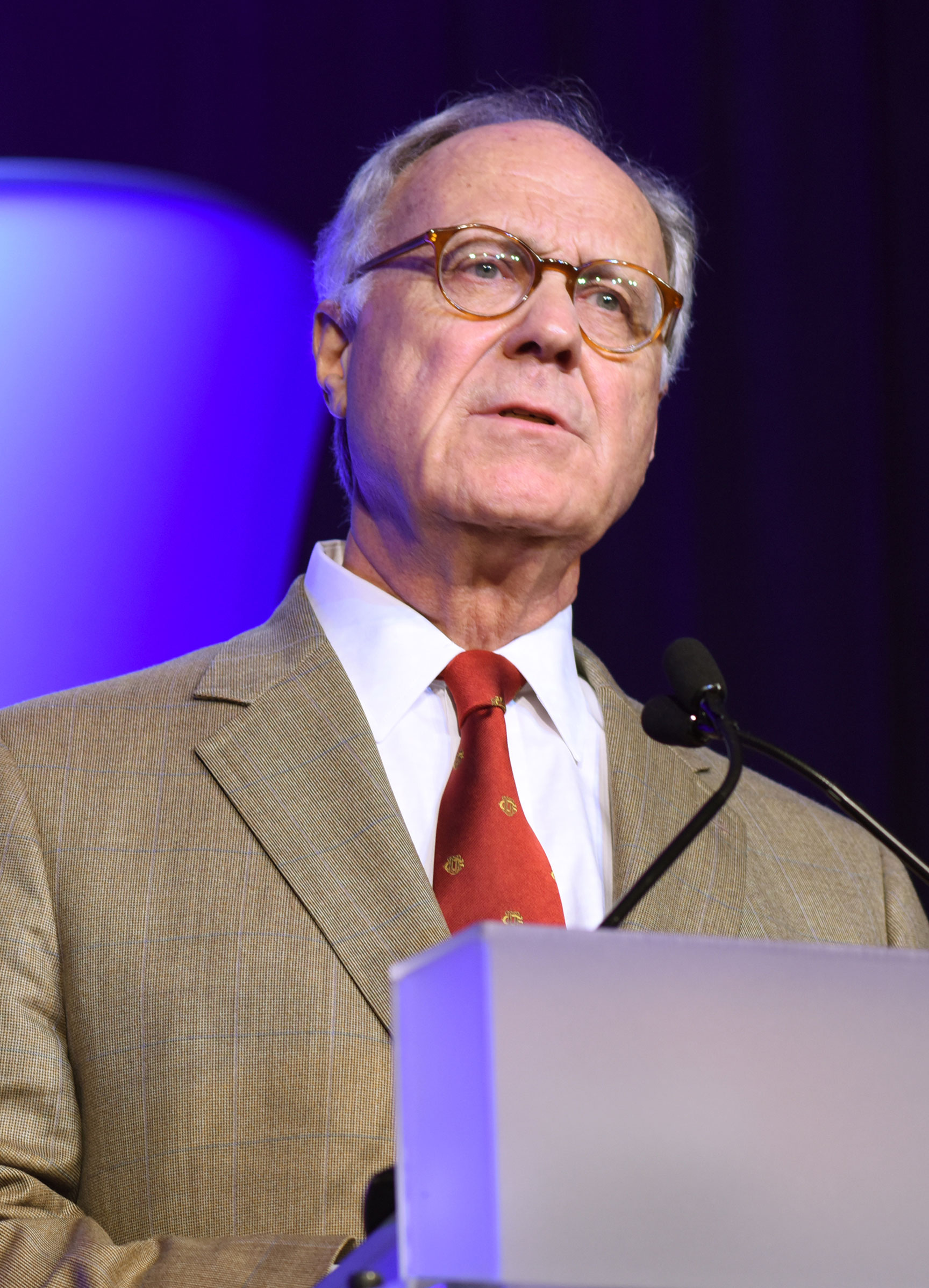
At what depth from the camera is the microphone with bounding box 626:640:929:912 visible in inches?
46.6

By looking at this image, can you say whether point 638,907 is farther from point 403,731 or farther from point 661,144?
point 661,144

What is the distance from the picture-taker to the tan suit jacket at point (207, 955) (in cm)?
125

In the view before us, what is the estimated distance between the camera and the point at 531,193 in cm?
180

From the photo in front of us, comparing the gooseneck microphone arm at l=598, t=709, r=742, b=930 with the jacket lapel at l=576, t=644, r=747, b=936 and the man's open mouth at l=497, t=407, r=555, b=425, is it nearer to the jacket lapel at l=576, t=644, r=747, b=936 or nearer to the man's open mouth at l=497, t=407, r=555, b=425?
the jacket lapel at l=576, t=644, r=747, b=936

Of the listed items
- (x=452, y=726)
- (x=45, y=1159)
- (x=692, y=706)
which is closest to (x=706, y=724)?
(x=692, y=706)

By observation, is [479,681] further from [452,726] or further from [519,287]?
[519,287]

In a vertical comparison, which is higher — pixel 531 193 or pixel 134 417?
pixel 531 193

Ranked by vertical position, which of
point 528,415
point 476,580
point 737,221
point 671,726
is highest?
point 737,221

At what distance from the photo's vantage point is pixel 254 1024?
4.31 ft

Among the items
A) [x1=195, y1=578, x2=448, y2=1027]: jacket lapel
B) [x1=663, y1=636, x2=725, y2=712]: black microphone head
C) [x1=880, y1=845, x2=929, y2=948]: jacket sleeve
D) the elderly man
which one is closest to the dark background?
the elderly man

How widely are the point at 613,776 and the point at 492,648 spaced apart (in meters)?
0.24

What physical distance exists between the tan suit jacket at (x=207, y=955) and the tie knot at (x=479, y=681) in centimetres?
15

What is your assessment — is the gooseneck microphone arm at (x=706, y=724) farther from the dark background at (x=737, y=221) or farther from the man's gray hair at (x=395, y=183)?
the dark background at (x=737, y=221)

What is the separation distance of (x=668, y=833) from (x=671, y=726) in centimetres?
45
